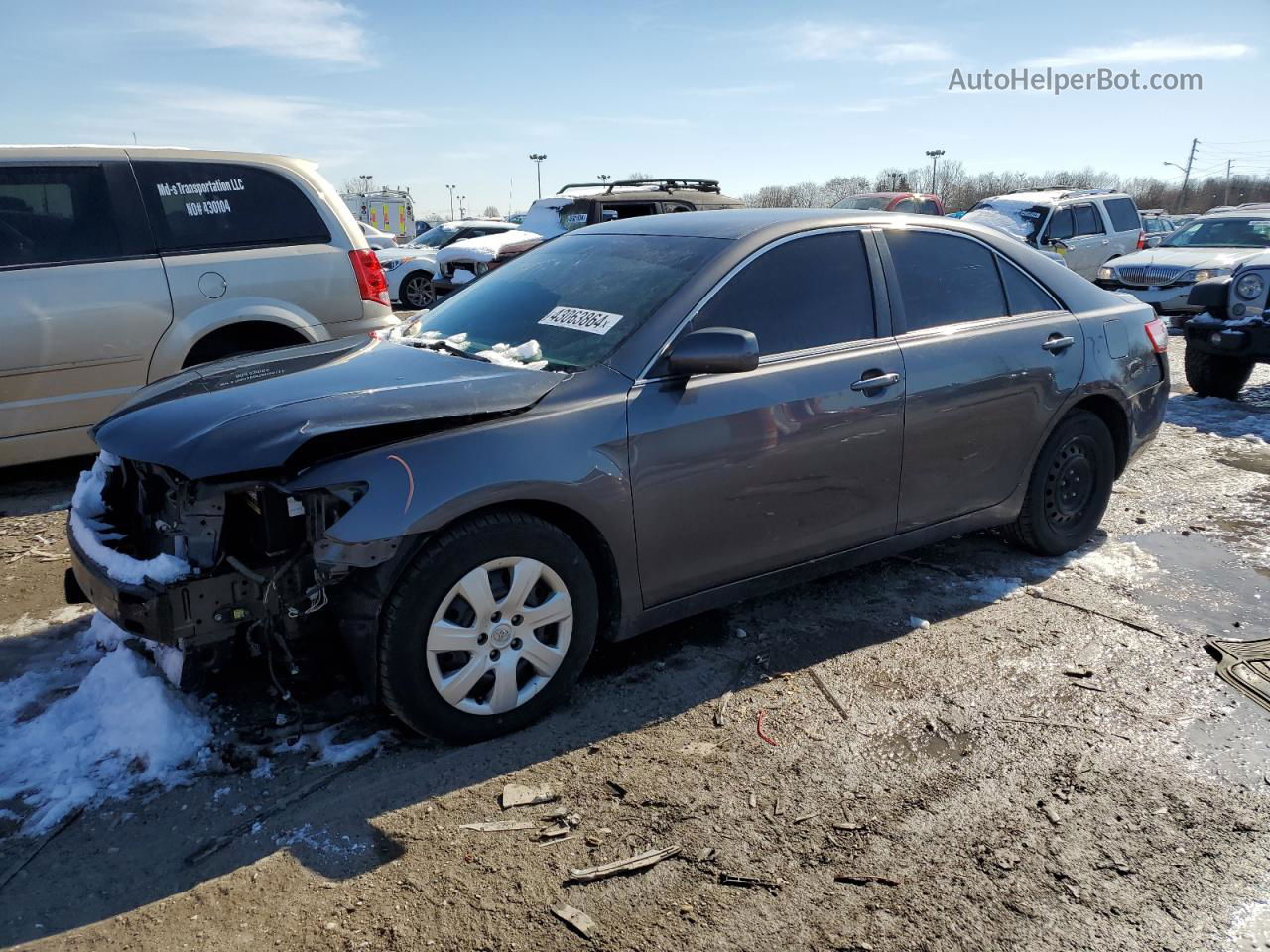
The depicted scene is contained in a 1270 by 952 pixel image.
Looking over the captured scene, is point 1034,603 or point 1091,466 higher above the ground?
point 1091,466

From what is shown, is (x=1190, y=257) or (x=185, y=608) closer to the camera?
(x=185, y=608)

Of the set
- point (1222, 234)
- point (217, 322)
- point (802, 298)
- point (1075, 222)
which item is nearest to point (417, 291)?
point (217, 322)

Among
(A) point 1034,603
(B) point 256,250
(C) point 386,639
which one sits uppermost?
(B) point 256,250

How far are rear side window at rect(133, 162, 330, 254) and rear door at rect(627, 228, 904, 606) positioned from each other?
399 centimetres

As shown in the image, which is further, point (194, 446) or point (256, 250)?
point (256, 250)

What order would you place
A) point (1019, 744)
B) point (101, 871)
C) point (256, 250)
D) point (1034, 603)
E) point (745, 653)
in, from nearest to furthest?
point (101, 871), point (1019, 744), point (745, 653), point (1034, 603), point (256, 250)

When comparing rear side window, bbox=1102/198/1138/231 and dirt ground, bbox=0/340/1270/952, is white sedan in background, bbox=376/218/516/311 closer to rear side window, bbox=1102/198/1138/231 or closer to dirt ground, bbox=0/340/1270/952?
rear side window, bbox=1102/198/1138/231

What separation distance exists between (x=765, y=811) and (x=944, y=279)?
8.65 ft

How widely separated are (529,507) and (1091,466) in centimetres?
329

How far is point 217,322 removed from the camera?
234 inches

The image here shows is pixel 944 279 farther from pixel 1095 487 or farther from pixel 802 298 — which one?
pixel 1095 487

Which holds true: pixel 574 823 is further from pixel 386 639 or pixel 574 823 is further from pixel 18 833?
pixel 18 833

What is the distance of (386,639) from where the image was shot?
2.86 meters

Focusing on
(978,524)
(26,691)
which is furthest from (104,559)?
(978,524)
